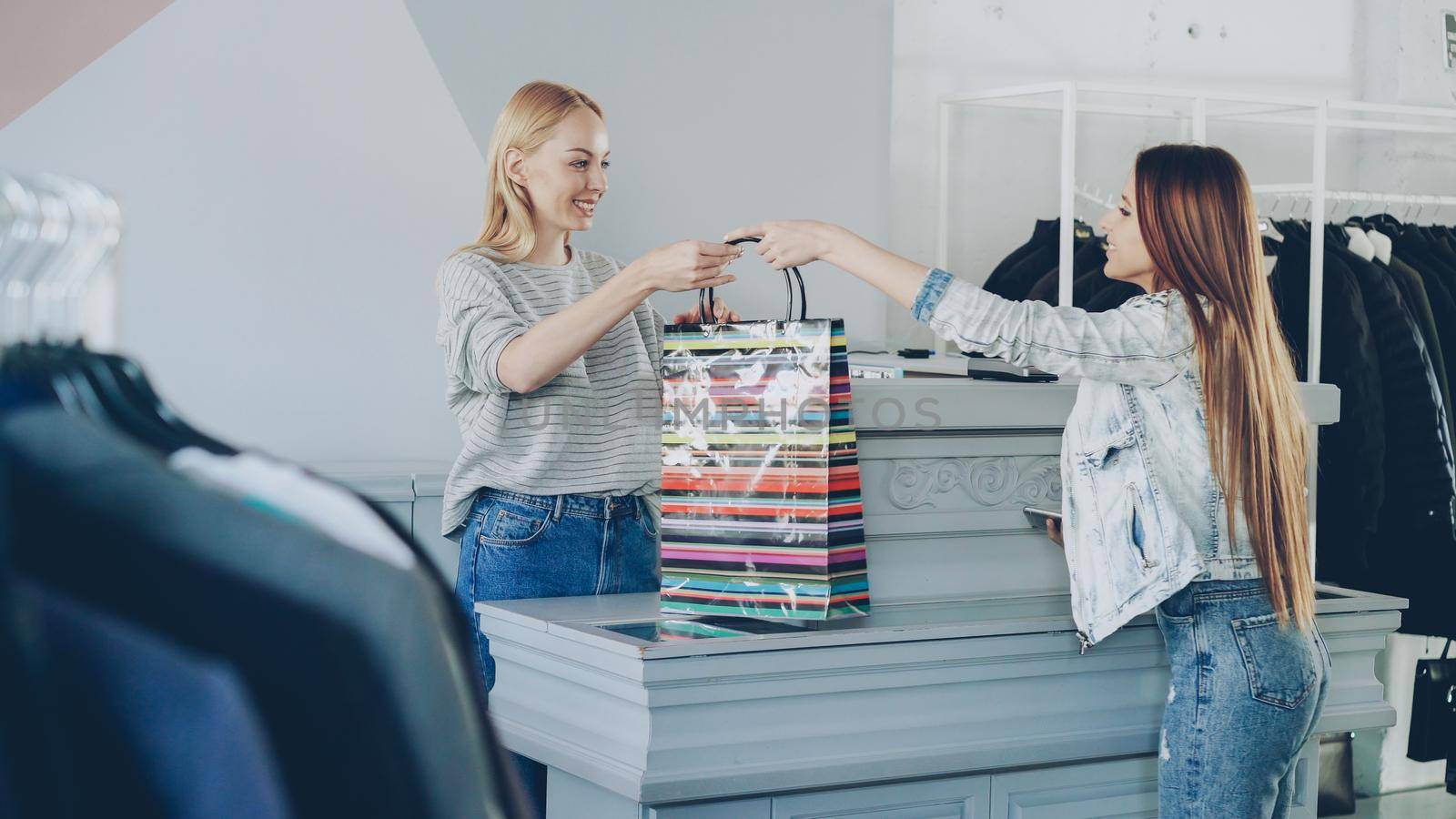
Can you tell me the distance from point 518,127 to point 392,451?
970 mm

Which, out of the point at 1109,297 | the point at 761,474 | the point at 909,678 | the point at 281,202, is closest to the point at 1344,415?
the point at 1109,297

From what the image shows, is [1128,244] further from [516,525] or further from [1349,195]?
[1349,195]

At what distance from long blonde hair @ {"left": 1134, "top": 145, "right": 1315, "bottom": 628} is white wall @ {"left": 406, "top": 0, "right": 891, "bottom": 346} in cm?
146

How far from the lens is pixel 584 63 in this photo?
299 centimetres

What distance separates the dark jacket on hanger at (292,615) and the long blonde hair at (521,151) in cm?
155

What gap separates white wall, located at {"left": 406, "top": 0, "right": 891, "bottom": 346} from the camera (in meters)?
2.90

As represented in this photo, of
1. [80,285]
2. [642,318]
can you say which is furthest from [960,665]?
[80,285]

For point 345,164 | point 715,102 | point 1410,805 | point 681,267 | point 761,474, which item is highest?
point 715,102

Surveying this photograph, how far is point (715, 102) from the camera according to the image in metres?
3.16

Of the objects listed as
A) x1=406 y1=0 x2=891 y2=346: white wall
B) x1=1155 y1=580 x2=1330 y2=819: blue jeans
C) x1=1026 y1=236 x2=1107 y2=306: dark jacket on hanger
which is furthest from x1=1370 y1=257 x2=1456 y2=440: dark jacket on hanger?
x1=1155 y1=580 x2=1330 y2=819: blue jeans

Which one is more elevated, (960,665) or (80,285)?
(80,285)

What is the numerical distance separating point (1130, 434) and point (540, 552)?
2.92 ft

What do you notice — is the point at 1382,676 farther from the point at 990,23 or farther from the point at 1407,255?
the point at 990,23

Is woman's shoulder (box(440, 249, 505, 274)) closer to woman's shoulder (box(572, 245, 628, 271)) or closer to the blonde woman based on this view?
the blonde woman
